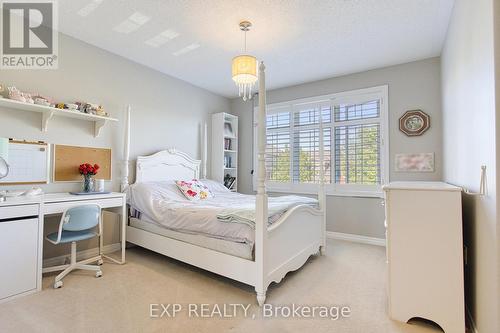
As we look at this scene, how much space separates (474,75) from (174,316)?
2703 millimetres

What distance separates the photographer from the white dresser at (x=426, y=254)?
5.44ft

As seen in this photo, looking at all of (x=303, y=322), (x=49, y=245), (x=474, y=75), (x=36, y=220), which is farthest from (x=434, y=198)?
(x=49, y=245)

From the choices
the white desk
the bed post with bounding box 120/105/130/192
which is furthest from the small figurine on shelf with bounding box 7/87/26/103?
the bed post with bounding box 120/105/130/192

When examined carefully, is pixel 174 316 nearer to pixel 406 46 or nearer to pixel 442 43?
pixel 406 46

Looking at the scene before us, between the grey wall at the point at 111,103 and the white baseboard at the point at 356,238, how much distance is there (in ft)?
8.90

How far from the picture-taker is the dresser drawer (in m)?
2.01

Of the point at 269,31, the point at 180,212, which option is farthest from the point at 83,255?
the point at 269,31

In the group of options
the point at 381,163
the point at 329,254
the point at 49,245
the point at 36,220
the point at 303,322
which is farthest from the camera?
the point at 381,163

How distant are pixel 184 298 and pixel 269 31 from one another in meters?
2.75

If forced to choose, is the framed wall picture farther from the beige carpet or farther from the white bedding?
the white bedding

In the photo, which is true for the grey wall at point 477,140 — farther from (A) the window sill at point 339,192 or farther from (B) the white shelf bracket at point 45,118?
(B) the white shelf bracket at point 45,118

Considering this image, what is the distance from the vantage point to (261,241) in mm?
1983

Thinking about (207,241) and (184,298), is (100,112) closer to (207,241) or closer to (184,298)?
(207,241)

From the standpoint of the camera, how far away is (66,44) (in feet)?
9.30
